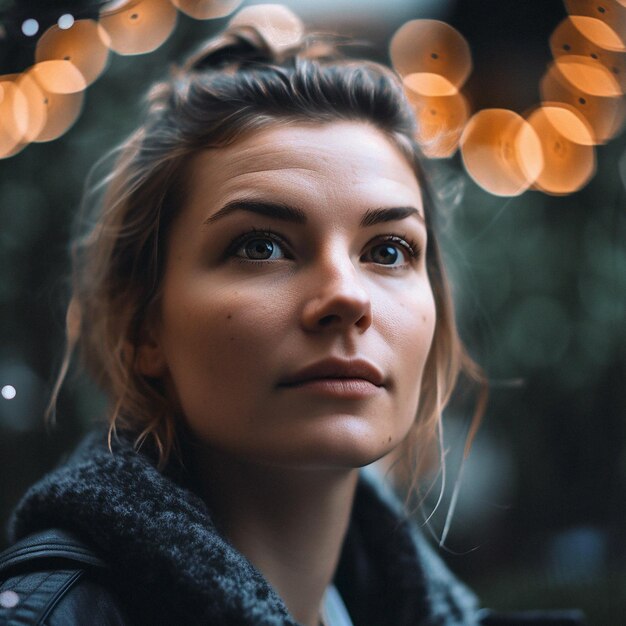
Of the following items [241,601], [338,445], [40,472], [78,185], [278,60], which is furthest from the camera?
[78,185]

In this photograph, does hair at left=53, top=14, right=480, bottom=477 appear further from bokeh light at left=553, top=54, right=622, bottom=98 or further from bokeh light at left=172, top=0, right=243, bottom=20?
bokeh light at left=553, top=54, right=622, bottom=98

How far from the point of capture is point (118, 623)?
82cm

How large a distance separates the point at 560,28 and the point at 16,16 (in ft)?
4.15

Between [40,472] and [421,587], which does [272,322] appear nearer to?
[421,587]

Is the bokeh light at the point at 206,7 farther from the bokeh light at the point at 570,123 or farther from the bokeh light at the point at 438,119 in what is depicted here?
the bokeh light at the point at 570,123

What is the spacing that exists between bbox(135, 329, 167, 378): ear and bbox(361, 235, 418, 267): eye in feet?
1.17

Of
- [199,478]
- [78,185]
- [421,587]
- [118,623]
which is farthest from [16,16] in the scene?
[421,587]

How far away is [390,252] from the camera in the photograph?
1040 mm

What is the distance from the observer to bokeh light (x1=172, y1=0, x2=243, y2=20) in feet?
5.29

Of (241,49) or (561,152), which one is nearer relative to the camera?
(241,49)

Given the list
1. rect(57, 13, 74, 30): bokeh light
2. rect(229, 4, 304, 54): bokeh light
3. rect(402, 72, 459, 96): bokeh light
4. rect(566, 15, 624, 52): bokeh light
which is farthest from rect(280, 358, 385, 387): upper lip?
rect(566, 15, 624, 52): bokeh light

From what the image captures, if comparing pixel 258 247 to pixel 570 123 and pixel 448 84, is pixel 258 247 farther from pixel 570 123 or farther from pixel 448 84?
pixel 570 123

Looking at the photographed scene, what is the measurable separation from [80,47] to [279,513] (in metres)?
0.97

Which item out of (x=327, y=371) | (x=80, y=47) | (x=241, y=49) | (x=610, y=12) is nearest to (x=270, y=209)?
(x=327, y=371)
